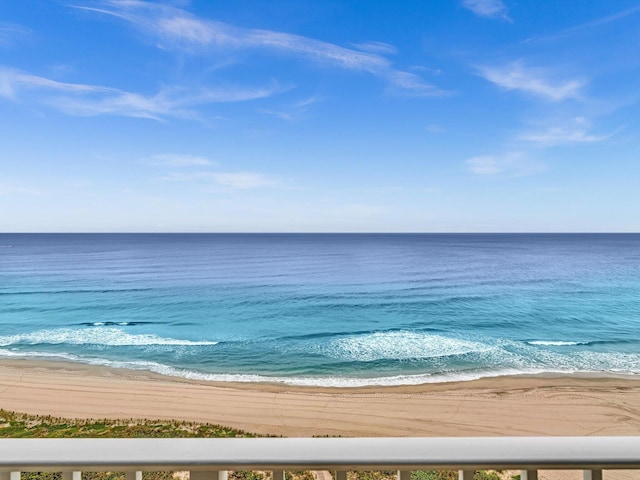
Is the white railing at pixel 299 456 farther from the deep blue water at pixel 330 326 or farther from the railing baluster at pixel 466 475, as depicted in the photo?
the deep blue water at pixel 330 326

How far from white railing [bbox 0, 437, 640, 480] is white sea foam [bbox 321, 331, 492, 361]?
1346 centimetres

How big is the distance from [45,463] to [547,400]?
43.7 feet

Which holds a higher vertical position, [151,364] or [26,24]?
[26,24]

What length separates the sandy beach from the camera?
29.7 ft

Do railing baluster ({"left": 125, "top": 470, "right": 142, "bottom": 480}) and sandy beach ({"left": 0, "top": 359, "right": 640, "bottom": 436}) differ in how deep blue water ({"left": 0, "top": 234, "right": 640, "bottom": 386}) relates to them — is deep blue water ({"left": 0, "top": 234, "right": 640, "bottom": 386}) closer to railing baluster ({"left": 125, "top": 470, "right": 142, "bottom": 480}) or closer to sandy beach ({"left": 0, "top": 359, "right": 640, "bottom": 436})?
sandy beach ({"left": 0, "top": 359, "right": 640, "bottom": 436})

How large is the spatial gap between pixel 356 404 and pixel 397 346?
5339 millimetres

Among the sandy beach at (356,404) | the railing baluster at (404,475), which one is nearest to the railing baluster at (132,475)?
the railing baluster at (404,475)

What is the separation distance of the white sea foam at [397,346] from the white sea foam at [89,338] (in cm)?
641

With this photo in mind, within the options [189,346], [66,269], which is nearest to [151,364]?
[189,346]

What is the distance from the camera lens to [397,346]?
Answer: 14930mm

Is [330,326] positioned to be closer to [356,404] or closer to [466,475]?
[356,404]

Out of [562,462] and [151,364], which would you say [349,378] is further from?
[562,462]

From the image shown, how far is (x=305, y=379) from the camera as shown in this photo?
12.1 meters

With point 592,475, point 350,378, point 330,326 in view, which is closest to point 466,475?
point 592,475
